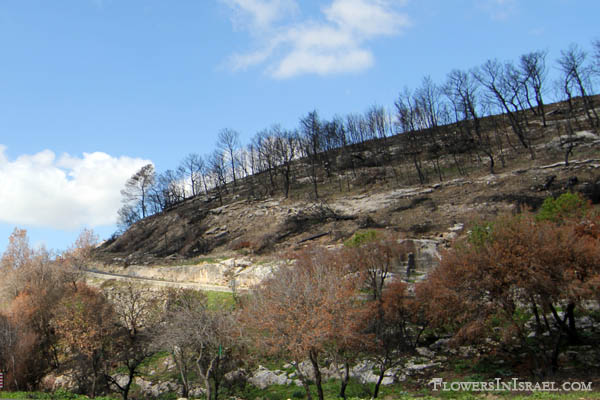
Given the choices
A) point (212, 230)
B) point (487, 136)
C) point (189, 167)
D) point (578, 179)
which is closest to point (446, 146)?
point (487, 136)

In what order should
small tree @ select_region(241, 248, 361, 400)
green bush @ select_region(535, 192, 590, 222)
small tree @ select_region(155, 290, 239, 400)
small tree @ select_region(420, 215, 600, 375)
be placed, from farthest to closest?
green bush @ select_region(535, 192, 590, 222), small tree @ select_region(155, 290, 239, 400), small tree @ select_region(420, 215, 600, 375), small tree @ select_region(241, 248, 361, 400)

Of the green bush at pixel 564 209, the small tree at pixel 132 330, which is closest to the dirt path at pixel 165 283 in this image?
the small tree at pixel 132 330

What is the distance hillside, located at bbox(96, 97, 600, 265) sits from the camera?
149ft

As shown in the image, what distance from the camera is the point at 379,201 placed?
56250 mm

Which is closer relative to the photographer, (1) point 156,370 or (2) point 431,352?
(2) point 431,352

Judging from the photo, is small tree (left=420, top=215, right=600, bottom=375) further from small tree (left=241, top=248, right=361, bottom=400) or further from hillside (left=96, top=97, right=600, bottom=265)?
hillside (left=96, top=97, right=600, bottom=265)

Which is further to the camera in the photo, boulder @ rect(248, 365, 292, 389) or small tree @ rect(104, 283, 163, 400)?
small tree @ rect(104, 283, 163, 400)

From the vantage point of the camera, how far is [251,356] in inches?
1132

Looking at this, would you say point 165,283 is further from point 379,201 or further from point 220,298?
point 379,201

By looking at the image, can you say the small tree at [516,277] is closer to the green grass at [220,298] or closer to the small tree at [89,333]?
the green grass at [220,298]

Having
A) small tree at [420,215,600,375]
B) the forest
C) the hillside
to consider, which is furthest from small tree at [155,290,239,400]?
the hillside

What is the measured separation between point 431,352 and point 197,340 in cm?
1539

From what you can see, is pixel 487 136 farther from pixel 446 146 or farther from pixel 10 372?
pixel 10 372

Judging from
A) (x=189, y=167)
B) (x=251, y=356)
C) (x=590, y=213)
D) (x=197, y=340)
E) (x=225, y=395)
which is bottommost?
(x=225, y=395)
